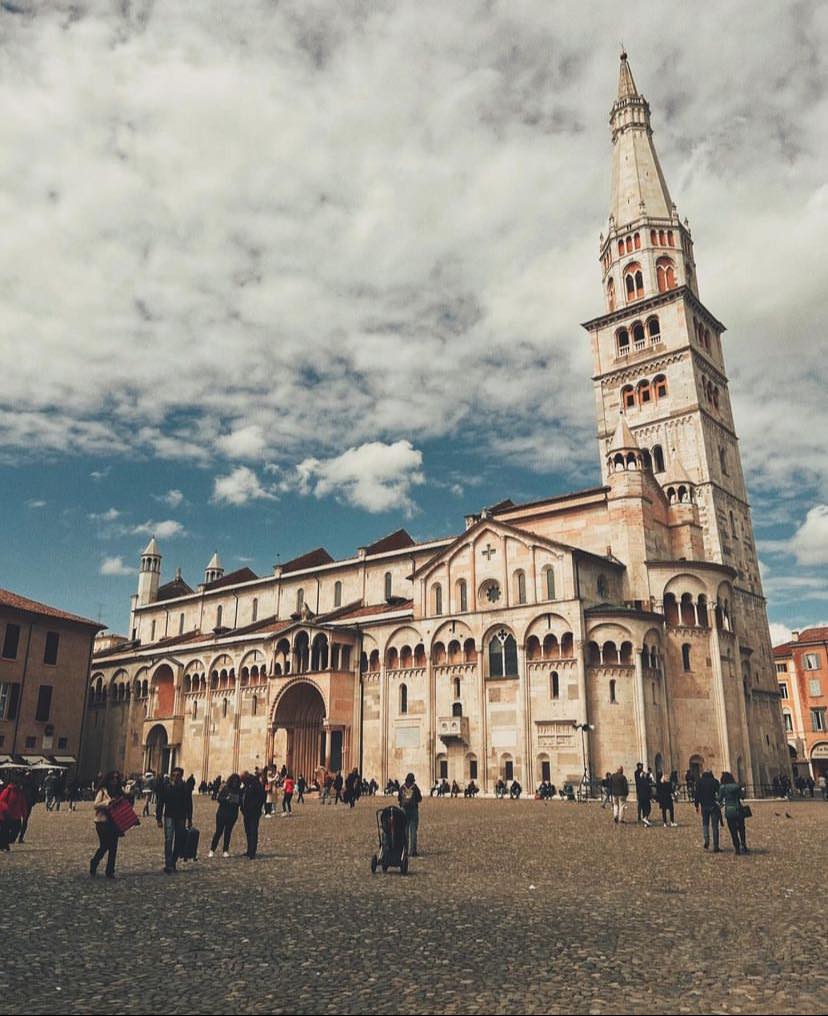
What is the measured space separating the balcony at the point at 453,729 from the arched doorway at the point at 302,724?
9.76m

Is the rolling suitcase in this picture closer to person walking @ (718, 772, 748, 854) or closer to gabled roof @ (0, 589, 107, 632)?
person walking @ (718, 772, 748, 854)

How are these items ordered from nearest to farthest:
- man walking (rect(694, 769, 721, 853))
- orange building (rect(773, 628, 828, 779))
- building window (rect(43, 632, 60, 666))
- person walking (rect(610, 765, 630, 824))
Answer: man walking (rect(694, 769, 721, 853)) → person walking (rect(610, 765, 630, 824)) → building window (rect(43, 632, 60, 666)) → orange building (rect(773, 628, 828, 779))

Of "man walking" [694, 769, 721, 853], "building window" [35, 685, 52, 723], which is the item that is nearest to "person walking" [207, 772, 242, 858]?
"man walking" [694, 769, 721, 853]

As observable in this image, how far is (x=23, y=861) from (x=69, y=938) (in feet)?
26.9

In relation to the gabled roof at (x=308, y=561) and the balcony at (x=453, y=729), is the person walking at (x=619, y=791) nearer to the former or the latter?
the balcony at (x=453, y=729)

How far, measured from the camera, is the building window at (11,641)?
51875mm

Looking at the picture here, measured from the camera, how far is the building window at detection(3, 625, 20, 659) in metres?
51.9

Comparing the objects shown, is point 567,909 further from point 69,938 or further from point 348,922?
point 69,938

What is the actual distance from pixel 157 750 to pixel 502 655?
106 ft

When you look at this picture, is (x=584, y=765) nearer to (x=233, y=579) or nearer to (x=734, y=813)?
(x=734, y=813)

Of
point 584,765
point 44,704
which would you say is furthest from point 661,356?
point 44,704

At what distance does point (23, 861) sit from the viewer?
1574 centimetres

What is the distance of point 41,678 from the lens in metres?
54.0

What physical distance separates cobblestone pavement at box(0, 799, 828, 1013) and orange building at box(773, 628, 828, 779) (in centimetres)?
5989
